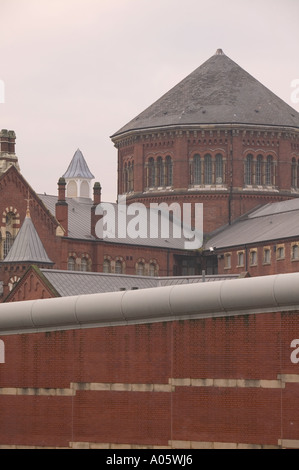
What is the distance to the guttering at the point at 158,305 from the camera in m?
44.1

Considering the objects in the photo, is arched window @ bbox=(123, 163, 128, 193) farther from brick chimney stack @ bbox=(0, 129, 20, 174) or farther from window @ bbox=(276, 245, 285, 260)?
brick chimney stack @ bbox=(0, 129, 20, 174)

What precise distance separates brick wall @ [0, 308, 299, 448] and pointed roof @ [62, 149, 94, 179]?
Result: 105127mm

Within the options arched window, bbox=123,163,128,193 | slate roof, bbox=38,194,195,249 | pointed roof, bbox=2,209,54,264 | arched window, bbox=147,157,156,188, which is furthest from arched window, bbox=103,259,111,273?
arched window, bbox=123,163,128,193

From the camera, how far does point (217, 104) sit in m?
114

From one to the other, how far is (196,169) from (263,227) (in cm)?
1068

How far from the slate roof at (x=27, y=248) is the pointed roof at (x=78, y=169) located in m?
63.6

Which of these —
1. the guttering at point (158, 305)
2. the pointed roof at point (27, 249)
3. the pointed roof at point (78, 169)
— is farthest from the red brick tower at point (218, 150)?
the guttering at point (158, 305)

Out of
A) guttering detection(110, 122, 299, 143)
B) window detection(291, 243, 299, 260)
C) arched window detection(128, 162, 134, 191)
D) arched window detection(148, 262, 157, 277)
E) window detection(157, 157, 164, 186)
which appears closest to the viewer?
window detection(291, 243, 299, 260)

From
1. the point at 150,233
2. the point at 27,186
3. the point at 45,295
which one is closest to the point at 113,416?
the point at 45,295

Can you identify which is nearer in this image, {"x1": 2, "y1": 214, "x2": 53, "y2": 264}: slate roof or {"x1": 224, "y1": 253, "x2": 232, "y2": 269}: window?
{"x1": 2, "y1": 214, "x2": 53, "y2": 264}: slate roof

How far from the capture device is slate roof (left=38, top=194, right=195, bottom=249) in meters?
103

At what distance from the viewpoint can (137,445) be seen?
47.5m

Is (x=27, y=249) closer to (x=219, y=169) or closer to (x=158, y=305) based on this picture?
(x=219, y=169)
